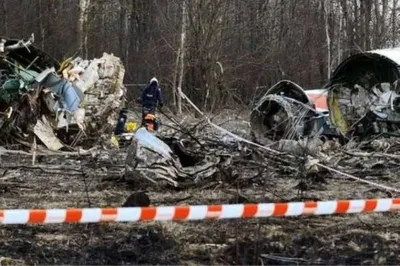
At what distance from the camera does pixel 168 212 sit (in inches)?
174

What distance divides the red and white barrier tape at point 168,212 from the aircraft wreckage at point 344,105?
704cm

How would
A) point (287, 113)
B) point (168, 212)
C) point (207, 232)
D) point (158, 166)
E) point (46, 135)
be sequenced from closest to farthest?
point (168, 212) < point (207, 232) < point (158, 166) < point (46, 135) < point (287, 113)

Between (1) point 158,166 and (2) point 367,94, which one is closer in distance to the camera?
(1) point 158,166

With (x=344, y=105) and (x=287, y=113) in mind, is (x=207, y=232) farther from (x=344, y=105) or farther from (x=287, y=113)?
(x=344, y=105)

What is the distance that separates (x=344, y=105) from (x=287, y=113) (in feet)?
5.43

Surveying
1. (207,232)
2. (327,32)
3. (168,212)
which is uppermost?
(168,212)

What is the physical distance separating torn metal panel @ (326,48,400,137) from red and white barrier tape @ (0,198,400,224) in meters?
7.96

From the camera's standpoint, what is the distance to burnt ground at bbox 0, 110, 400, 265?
16.5 ft

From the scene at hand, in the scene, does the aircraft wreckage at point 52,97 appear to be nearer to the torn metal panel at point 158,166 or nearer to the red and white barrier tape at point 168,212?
the torn metal panel at point 158,166

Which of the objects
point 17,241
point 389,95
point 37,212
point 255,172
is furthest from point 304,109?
point 37,212

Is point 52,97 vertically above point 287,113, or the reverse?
point 52,97

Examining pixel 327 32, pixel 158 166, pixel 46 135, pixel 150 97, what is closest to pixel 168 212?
pixel 158 166

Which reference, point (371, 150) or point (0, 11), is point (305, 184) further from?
point (0, 11)

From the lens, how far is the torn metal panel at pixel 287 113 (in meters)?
12.6
